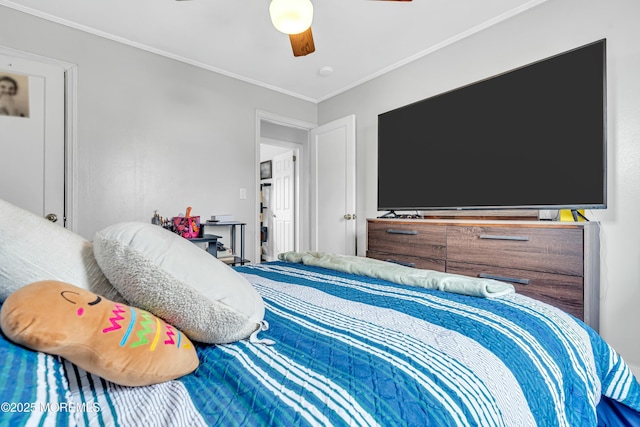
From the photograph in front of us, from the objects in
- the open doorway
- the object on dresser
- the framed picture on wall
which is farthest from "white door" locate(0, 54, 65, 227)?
the framed picture on wall

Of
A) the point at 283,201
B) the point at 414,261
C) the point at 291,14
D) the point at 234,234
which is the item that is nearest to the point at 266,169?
the point at 283,201

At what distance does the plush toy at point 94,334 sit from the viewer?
1.49ft

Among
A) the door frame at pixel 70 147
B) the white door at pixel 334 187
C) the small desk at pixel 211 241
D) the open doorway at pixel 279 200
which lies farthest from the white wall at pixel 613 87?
the door frame at pixel 70 147

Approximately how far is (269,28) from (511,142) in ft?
6.90

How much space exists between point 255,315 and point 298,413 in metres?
0.30

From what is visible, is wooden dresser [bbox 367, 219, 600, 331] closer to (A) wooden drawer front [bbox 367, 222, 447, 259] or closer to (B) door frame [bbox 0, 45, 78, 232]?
(A) wooden drawer front [bbox 367, 222, 447, 259]

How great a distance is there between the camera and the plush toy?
453 millimetres

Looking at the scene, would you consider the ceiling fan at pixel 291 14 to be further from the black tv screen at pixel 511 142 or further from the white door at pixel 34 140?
the white door at pixel 34 140

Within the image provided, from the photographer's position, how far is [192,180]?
3143 mm

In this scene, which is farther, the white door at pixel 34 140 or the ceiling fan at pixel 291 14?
the white door at pixel 34 140

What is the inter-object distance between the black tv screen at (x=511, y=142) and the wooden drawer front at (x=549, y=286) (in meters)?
0.46

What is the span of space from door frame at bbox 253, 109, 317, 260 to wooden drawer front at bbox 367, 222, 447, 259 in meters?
1.40

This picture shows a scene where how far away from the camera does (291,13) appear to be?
1.66 m

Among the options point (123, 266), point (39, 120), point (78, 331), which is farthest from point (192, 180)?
point (78, 331)
